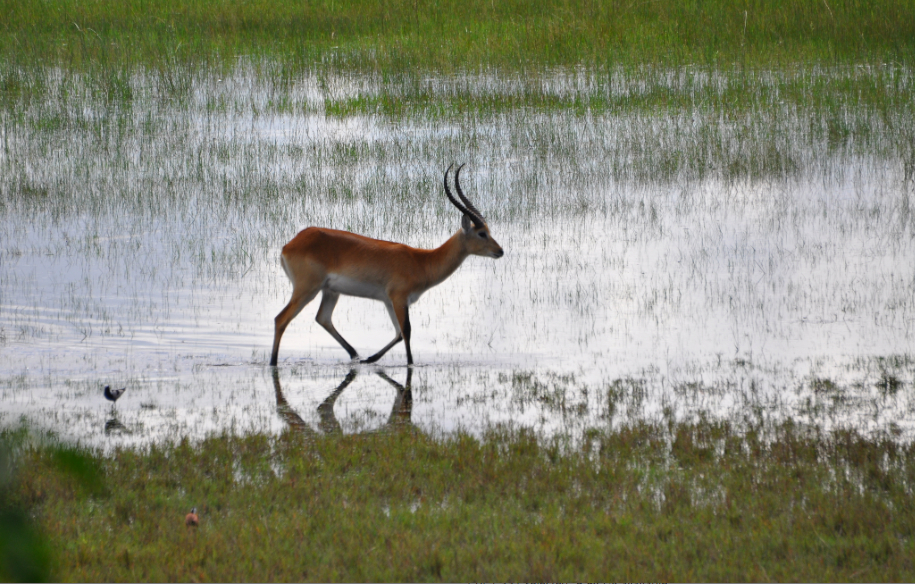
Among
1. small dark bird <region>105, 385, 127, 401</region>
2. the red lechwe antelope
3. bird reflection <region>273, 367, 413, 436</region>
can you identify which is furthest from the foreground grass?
the red lechwe antelope

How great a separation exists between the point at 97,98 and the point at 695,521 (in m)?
17.1

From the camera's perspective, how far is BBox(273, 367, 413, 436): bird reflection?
22.1 ft

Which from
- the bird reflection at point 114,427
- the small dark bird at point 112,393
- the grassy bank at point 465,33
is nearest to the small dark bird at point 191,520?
the bird reflection at point 114,427

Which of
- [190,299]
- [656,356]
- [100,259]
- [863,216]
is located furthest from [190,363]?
[863,216]

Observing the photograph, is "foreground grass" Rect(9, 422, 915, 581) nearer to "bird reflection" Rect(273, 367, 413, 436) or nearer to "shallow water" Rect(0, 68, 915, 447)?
"bird reflection" Rect(273, 367, 413, 436)

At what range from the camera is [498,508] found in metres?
5.00

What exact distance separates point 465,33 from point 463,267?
1077 centimetres

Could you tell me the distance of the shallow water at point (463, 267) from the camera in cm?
737

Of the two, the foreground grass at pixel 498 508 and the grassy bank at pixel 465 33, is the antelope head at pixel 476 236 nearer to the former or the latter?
the foreground grass at pixel 498 508

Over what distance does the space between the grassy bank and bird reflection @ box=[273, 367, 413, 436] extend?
1332cm

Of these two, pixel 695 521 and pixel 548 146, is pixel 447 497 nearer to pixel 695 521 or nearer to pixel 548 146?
pixel 695 521

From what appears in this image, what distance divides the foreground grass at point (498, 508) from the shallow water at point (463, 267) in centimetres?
59

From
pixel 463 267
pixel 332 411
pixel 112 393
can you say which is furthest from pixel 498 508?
pixel 463 267

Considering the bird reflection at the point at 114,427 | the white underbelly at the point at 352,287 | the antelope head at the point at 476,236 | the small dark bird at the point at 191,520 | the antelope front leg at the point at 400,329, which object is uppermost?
the antelope head at the point at 476,236
